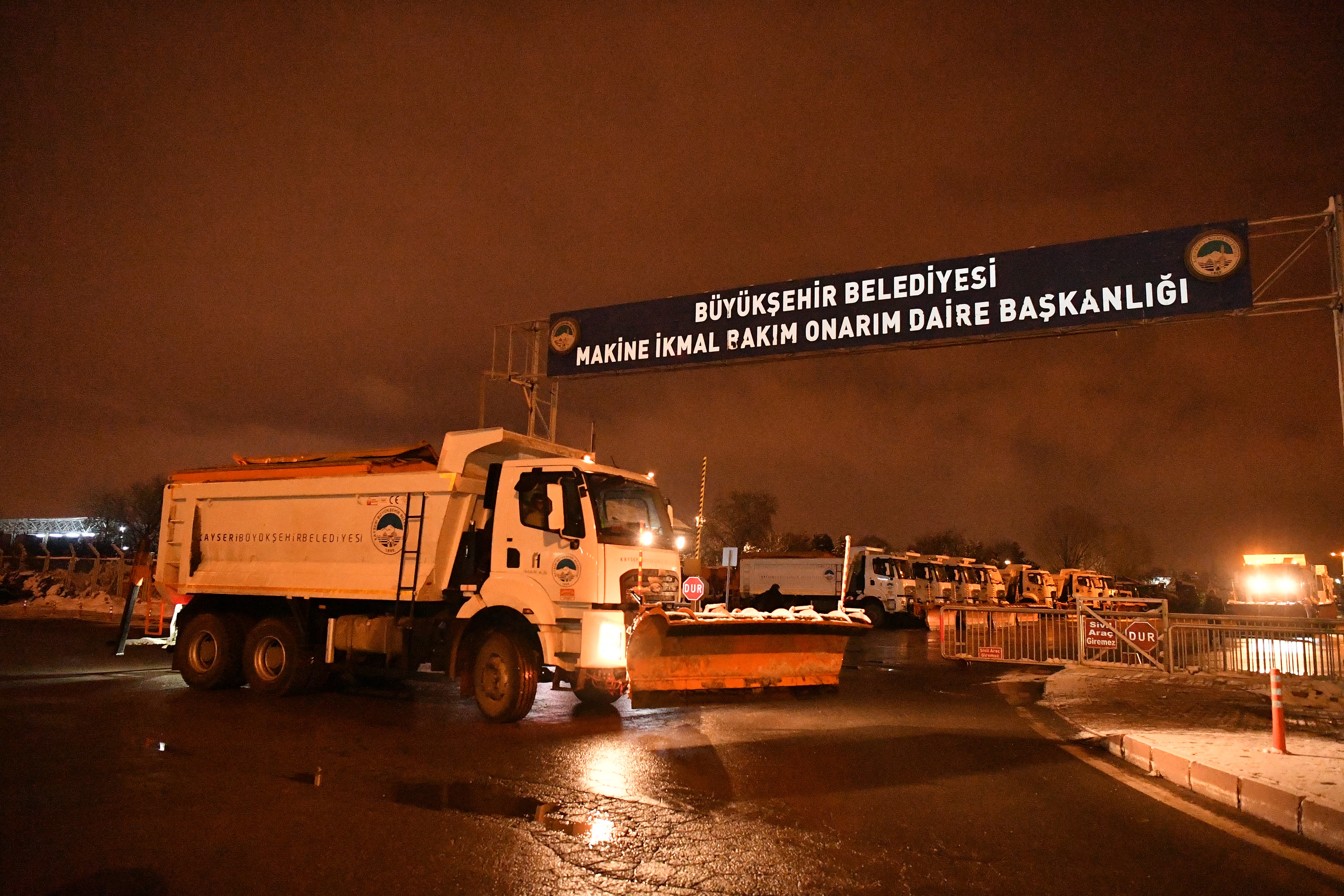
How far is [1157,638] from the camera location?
15922mm

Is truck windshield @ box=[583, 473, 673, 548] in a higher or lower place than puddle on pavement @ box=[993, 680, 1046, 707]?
higher

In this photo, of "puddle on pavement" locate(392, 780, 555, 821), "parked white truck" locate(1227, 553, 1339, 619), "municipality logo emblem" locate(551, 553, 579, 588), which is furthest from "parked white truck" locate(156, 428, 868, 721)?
"parked white truck" locate(1227, 553, 1339, 619)

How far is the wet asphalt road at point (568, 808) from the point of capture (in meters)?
4.83

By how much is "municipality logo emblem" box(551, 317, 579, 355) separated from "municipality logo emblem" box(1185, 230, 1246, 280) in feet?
33.7

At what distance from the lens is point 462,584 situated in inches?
406

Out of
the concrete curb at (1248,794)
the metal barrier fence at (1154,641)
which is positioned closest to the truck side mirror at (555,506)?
the concrete curb at (1248,794)

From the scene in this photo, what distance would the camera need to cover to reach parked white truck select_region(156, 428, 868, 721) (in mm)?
9336

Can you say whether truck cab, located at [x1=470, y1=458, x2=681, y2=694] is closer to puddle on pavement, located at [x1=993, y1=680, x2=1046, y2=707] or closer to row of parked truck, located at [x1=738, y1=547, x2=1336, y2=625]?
puddle on pavement, located at [x1=993, y1=680, x2=1046, y2=707]

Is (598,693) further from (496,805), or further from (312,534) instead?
(496,805)

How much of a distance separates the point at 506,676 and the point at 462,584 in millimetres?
1279

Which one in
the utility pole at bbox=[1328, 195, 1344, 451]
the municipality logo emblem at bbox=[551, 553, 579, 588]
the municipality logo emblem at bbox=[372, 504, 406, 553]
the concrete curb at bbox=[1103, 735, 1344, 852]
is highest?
the utility pole at bbox=[1328, 195, 1344, 451]

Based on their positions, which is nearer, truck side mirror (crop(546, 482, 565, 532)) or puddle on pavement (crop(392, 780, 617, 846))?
puddle on pavement (crop(392, 780, 617, 846))

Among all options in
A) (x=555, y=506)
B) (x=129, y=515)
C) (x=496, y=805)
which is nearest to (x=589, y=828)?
(x=496, y=805)

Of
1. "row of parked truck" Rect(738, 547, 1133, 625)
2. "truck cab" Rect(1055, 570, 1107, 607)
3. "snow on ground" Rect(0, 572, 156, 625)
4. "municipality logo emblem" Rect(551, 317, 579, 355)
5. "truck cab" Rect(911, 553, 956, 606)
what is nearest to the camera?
"municipality logo emblem" Rect(551, 317, 579, 355)
